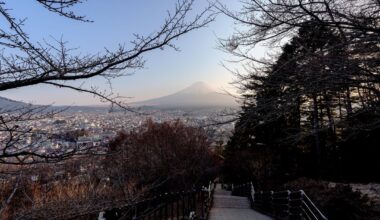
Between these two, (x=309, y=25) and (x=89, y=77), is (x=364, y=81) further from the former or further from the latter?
(x=89, y=77)

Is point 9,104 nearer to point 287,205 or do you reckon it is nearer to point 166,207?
point 166,207

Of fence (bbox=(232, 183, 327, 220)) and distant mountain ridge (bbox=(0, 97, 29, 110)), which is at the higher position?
distant mountain ridge (bbox=(0, 97, 29, 110))

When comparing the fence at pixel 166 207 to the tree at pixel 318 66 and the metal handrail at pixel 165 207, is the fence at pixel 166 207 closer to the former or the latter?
the metal handrail at pixel 165 207

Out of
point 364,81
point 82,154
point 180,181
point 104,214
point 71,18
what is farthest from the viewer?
point 180,181

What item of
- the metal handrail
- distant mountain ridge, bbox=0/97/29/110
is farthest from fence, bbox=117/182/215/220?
distant mountain ridge, bbox=0/97/29/110

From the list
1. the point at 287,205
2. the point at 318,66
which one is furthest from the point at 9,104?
the point at 287,205

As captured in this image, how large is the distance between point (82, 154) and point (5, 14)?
62.9 inches

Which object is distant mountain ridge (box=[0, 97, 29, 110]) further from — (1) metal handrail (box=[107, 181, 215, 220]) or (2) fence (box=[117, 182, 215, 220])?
(2) fence (box=[117, 182, 215, 220])

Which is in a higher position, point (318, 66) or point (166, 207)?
point (318, 66)

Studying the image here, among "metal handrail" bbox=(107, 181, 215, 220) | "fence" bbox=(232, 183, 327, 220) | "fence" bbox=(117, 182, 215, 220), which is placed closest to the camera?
"metal handrail" bbox=(107, 181, 215, 220)

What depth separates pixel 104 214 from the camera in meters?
5.17

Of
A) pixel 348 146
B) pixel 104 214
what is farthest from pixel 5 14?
pixel 348 146

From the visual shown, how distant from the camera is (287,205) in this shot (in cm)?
1170

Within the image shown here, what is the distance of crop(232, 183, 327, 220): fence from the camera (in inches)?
352
